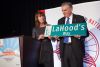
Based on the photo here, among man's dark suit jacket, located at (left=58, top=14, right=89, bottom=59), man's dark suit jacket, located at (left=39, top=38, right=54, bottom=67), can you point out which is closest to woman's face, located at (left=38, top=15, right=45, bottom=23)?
man's dark suit jacket, located at (left=39, top=38, right=54, bottom=67)

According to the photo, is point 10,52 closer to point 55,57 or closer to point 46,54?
point 46,54

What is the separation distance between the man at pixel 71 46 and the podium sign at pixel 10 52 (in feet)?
1.98

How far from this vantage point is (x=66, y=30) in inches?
119

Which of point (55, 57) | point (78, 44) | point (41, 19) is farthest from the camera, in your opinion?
point (41, 19)

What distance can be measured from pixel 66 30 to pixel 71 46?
0.21m

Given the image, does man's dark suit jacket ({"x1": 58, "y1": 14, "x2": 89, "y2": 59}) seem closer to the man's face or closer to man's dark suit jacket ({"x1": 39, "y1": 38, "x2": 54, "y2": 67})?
the man's face

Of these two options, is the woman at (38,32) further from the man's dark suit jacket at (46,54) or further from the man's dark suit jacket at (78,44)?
the man's dark suit jacket at (78,44)

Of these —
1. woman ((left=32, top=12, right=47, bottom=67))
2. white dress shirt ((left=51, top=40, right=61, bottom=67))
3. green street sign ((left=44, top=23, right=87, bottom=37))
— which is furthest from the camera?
woman ((left=32, top=12, right=47, bottom=67))

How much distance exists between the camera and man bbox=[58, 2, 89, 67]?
293 centimetres

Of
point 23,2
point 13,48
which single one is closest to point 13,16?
point 23,2

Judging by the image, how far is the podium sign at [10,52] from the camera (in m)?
3.19

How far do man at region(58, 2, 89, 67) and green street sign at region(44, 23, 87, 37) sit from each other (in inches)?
2.0

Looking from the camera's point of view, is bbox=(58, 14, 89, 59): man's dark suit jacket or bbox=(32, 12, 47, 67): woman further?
bbox=(32, 12, 47, 67): woman

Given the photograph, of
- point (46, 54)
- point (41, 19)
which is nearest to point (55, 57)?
point (46, 54)
